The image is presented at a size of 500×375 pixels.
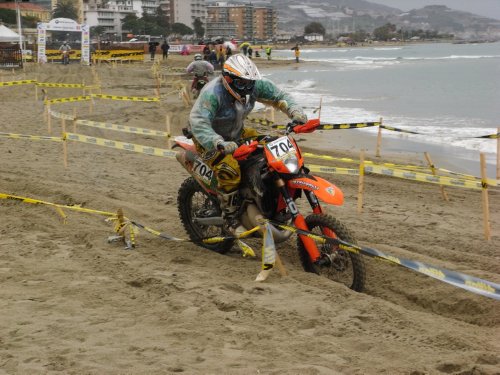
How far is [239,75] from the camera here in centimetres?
625

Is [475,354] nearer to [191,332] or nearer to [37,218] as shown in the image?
[191,332]

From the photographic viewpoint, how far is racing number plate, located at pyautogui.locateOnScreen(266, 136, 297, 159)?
5.92 metres

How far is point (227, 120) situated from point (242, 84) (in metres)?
0.44

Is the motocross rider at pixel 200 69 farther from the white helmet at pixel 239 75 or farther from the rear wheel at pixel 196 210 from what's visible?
the white helmet at pixel 239 75

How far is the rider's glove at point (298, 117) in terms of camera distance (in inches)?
259

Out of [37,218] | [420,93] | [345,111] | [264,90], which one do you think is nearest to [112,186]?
[37,218]

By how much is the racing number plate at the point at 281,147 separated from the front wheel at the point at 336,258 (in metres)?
0.61

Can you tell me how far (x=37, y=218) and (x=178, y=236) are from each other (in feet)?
5.48

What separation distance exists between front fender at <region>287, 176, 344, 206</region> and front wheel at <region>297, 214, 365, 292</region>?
18 cm

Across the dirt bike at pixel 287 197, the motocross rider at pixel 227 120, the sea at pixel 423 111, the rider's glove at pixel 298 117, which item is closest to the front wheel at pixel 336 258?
the dirt bike at pixel 287 197

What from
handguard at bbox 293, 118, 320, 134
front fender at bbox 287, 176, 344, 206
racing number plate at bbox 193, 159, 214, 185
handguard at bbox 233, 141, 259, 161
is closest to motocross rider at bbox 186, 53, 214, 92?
racing number plate at bbox 193, 159, 214, 185

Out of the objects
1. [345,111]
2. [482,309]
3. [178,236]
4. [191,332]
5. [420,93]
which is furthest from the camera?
[420,93]

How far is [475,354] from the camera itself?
13.6 ft

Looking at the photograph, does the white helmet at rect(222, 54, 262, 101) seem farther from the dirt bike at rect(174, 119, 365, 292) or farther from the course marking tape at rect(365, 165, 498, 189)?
the course marking tape at rect(365, 165, 498, 189)
